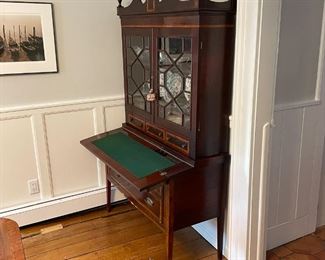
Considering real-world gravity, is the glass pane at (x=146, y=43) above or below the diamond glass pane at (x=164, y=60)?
above

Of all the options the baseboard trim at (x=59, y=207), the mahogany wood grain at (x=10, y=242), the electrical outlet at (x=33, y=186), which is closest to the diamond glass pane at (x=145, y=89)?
the baseboard trim at (x=59, y=207)

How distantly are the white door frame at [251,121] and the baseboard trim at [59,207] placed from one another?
1177 mm

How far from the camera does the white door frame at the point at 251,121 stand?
1.75 meters

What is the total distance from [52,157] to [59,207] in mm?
408

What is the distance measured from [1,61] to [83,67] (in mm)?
564

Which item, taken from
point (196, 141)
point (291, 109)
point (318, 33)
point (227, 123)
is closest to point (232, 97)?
point (227, 123)

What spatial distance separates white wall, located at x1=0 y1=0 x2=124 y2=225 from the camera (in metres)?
2.48

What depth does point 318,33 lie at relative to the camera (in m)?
2.10

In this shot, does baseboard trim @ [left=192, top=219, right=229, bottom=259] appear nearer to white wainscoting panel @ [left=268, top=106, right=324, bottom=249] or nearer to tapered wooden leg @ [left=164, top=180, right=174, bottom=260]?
white wainscoting panel @ [left=268, top=106, right=324, bottom=249]

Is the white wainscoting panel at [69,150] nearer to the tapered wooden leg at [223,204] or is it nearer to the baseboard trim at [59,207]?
the baseboard trim at [59,207]

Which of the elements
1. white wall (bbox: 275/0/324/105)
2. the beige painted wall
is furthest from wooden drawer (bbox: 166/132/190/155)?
the beige painted wall

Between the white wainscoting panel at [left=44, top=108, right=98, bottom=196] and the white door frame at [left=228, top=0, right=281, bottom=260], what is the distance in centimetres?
123

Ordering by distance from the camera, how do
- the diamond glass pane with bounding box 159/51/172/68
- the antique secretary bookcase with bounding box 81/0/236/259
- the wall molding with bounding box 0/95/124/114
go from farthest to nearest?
the wall molding with bounding box 0/95/124/114
the diamond glass pane with bounding box 159/51/172/68
the antique secretary bookcase with bounding box 81/0/236/259

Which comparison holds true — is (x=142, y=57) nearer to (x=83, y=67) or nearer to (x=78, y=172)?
(x=83, y=67)
